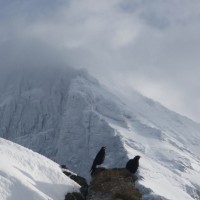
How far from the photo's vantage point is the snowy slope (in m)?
48.4

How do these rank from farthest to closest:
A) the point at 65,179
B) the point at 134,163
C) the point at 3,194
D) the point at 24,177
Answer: the point at 134,163, the point at 65,179, the point at 24,177, the point at 3,194

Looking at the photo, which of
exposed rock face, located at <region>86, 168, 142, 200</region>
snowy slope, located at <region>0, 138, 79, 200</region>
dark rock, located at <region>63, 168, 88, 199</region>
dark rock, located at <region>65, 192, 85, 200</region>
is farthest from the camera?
dark rock, located at <region>63, 168, 88, 199</region>

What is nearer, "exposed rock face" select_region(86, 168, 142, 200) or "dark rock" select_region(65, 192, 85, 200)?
"exposed rock face" select_region(86, 168, 142, 200)

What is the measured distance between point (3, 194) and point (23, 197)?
1.53 metres

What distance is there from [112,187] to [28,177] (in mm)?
6182

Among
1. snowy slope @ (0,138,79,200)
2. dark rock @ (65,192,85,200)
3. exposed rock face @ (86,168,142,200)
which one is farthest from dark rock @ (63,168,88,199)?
exposed rock face @ (86,168,142,200)

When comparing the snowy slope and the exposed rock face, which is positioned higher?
the exposed rock face

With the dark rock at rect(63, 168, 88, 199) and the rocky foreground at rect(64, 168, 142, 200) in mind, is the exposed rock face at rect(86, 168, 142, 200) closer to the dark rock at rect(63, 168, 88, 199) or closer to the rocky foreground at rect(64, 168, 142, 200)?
the rocky foreground at rect(64, 168, 142, 200)

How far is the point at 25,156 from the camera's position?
5506 cm

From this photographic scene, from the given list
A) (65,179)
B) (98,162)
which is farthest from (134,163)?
(65,179)

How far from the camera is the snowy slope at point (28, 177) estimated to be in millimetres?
48406

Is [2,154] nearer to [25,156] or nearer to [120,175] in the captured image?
[25,156]

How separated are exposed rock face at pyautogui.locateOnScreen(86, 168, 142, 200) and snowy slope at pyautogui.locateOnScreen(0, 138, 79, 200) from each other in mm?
1955

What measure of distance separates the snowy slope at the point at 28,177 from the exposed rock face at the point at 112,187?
6.41 feet
